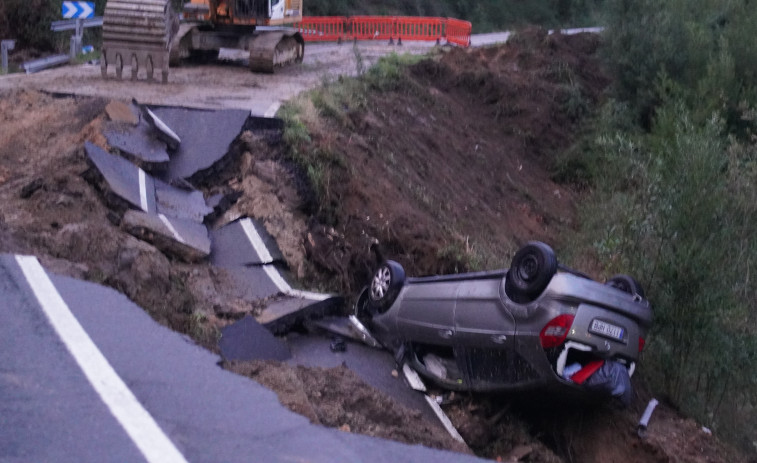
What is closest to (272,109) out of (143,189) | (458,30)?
(143,189)

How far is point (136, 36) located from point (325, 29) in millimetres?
16686

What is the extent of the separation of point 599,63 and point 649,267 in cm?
1857

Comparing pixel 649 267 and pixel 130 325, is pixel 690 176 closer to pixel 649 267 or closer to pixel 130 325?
pixel 649 267

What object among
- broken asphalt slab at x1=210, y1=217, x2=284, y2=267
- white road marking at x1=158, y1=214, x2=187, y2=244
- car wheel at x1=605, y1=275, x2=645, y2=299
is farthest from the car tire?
car wheel at x1=605, y1=275, x2=645, y2=299

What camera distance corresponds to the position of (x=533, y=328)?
7.03 m

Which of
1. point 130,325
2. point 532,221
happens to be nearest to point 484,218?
point 532,221

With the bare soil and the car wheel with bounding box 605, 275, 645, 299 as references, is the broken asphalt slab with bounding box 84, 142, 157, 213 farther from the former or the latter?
the car wheel with bounding box 605, 275, 645, 299

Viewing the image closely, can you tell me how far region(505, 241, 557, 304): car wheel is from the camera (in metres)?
7.05

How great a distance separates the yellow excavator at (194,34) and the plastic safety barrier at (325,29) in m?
9.89

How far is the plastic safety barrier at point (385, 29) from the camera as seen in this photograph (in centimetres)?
3047

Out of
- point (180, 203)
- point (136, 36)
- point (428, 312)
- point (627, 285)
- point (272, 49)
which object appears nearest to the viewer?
point (627, 285)

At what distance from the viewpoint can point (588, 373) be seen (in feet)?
23.0

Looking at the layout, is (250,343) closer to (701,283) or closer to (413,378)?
(413,378)

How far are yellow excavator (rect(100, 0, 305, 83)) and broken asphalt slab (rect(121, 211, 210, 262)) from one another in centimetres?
697
